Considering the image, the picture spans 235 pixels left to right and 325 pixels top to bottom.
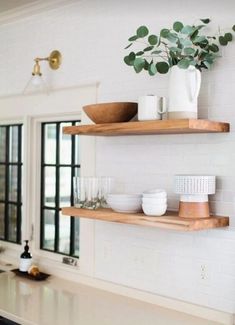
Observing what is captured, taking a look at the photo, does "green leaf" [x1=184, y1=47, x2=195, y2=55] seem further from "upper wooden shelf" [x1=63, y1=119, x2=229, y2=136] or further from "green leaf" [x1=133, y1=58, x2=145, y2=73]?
"upper wooden shelf" [x1=63, y1=119, x2=229, y2=136]

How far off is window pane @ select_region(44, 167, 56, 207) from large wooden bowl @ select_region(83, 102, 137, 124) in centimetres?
96

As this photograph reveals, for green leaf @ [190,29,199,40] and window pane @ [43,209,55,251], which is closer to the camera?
green leaf @ [190,29,199,40]

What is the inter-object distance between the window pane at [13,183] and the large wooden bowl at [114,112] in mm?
1352

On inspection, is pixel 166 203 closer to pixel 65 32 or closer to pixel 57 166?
pixel 57 166

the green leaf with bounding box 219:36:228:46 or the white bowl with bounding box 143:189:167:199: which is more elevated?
the green leaf with bounding box 219:36:228:46

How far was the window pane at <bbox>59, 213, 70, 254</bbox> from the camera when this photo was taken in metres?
3.22

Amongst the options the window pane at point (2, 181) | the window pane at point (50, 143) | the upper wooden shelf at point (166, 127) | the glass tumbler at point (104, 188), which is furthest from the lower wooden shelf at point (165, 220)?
the window pane at point (2, 181)

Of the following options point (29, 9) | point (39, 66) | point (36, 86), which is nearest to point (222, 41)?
point (39, 66)

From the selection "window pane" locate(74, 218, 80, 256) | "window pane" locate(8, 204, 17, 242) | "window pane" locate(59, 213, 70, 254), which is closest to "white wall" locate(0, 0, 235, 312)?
"window pane" locate(74, 218, 80, 256)

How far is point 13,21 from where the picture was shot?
3455mm

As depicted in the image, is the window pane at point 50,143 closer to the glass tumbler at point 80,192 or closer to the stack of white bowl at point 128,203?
the glass tumbler at point 80,192

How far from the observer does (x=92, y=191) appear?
2625 millimetres

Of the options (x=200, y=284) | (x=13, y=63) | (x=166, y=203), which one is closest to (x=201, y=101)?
(x=166, y=203)

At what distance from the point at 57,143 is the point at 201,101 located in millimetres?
1304
